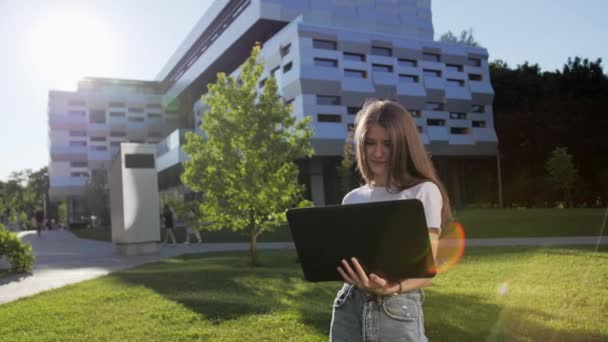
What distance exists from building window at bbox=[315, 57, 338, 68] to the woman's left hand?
32.9m

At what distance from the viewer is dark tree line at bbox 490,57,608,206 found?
3672cm

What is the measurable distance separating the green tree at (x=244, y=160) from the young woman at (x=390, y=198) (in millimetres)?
9560

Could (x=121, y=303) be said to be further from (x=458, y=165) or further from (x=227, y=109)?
(x=458, y=165)

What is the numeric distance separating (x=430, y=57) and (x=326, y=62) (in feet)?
32.6

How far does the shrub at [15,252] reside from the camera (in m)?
12.5

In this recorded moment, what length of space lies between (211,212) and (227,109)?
275 cm

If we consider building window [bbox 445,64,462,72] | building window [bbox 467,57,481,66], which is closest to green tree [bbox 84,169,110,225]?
building window [bbox 445,64,462,72]

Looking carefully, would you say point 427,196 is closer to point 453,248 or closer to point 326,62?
point 453,248

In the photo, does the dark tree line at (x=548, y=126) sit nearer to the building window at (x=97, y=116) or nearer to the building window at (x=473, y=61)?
the building window at (x=473, y=61)

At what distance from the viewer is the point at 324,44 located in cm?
3431

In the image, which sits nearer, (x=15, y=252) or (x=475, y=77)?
(x=15, y=252)

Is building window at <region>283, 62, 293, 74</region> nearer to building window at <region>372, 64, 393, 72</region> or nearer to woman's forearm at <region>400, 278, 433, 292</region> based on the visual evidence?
building window at <region>372, 64, 393, 72</region>

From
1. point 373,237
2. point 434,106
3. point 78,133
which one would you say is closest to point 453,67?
point 434,106

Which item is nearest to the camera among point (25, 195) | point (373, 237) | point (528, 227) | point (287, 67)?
point (373, 237)
